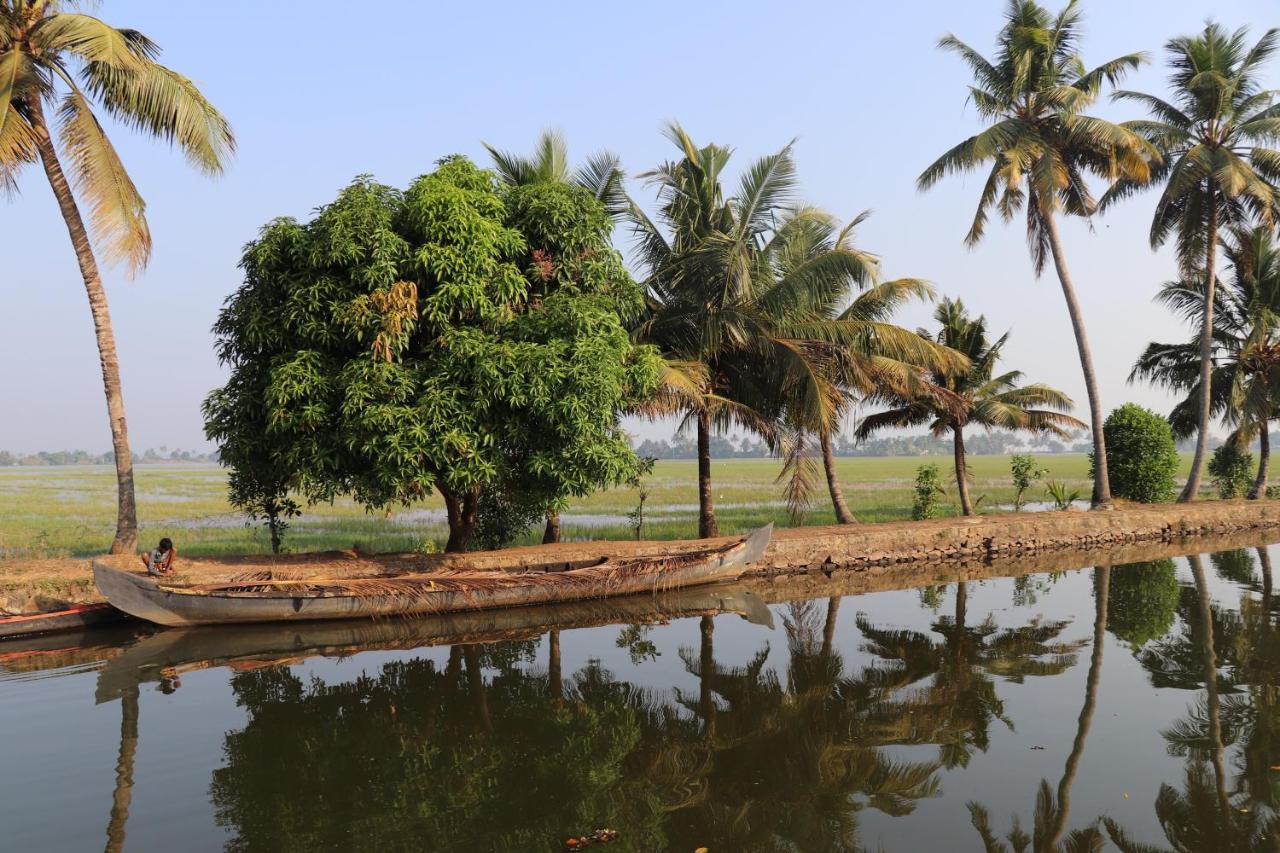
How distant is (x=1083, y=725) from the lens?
6.80 m

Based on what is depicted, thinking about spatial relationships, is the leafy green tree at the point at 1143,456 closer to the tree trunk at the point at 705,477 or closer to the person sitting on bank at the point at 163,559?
the tree trunk at the point at 705,477

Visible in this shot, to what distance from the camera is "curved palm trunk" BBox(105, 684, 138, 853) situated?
16.5 feet

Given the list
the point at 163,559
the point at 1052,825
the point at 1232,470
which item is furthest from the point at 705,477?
the point at 1232,470

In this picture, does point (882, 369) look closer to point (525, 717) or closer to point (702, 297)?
point (702, 297)

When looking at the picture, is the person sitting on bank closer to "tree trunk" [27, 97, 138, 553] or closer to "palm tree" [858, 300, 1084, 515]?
"tree trunk" [27, 97, 138, 553]

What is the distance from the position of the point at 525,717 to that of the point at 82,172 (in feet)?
32.9

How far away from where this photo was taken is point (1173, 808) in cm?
521

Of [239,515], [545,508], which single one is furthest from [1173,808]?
[239,515]

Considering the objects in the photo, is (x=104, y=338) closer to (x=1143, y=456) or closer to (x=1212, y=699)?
(x=1212, y=699)

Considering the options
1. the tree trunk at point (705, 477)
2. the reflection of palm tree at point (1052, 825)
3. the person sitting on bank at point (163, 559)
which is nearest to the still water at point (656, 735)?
the reflection of palm tree at point (1052, 825)

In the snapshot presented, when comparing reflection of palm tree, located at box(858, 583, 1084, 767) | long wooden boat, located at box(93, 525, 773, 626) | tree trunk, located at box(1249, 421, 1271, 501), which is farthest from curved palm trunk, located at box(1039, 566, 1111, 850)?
tree trunk, located at box(1249, 421, 1271, 501)

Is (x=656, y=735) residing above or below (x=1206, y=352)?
below

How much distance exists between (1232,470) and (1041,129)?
13.0 m

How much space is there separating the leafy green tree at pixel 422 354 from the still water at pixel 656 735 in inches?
86.1
